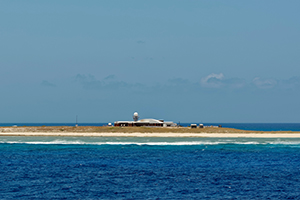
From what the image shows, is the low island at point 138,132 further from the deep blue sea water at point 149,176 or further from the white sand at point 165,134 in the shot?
the deep blue sea water at point 149,176

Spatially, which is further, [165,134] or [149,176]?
[165,134]

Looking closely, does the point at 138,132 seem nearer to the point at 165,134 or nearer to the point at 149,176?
the point at 165,134

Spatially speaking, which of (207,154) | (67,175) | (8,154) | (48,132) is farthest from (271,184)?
(48,132)

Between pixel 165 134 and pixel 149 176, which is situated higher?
pixel 165 134

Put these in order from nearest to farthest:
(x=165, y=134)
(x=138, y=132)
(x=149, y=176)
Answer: (x=149, y=176) → (x=165, y=134) → (x=138, y=132)

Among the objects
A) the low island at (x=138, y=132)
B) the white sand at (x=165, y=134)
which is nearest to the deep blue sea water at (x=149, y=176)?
the white sand at (x=165, y=134)

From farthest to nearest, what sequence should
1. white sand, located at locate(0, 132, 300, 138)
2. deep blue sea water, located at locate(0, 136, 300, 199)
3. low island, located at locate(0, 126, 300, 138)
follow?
low island, located at locate(0, 126, 300, 138) < white sand, located at locate(0, 132, 300, 138) < deep blue sea water, located at locate(0, 136, 300, 199)

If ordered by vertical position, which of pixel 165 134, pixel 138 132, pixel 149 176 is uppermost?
pixel 138 132

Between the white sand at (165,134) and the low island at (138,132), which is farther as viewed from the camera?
the low island at (138,132)

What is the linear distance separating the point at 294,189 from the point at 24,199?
25006 millimetres

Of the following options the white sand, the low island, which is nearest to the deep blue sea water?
the white sand

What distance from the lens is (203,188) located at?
36.6 meters

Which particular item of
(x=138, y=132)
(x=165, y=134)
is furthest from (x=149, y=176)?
(x=138, y=132)

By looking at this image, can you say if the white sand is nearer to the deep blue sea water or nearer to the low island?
the low island
